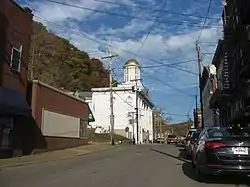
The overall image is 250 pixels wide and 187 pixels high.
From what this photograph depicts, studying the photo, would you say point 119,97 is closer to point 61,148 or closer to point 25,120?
point 61,148

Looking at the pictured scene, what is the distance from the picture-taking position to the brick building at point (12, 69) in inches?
849

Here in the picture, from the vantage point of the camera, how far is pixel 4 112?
20328 millimetres

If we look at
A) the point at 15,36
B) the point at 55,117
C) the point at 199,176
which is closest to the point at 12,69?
the point at 15,36

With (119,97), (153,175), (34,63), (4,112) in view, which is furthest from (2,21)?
(119,97)

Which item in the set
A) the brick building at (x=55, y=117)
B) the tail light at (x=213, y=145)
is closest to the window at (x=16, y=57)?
the brick building at (x=55, y=117)

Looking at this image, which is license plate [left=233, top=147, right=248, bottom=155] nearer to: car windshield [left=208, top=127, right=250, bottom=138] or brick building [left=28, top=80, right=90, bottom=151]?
car windshield [left=208, top=127, right=250, bottom=138]

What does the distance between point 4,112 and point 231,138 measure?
1280 centimetres

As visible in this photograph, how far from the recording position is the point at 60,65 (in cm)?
6338

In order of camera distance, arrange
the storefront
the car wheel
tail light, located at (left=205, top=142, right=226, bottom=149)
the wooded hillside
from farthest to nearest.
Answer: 1. the wooded hillside
2. the storefront
3. the car wheel
4. tail light, located at (left=205, top=142, right=226, bottom=149)

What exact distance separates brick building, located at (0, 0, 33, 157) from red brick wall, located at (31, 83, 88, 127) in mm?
2135

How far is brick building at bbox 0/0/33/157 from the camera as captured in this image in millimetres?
21562

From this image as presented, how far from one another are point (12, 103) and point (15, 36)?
14.1ft

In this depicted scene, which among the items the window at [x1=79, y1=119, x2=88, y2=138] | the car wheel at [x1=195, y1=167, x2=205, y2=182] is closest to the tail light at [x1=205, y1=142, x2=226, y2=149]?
the car wheel at [x1=195, y1=167, x2=205, y2=182]

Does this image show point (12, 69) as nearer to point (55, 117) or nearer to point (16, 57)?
point (16, 57)
